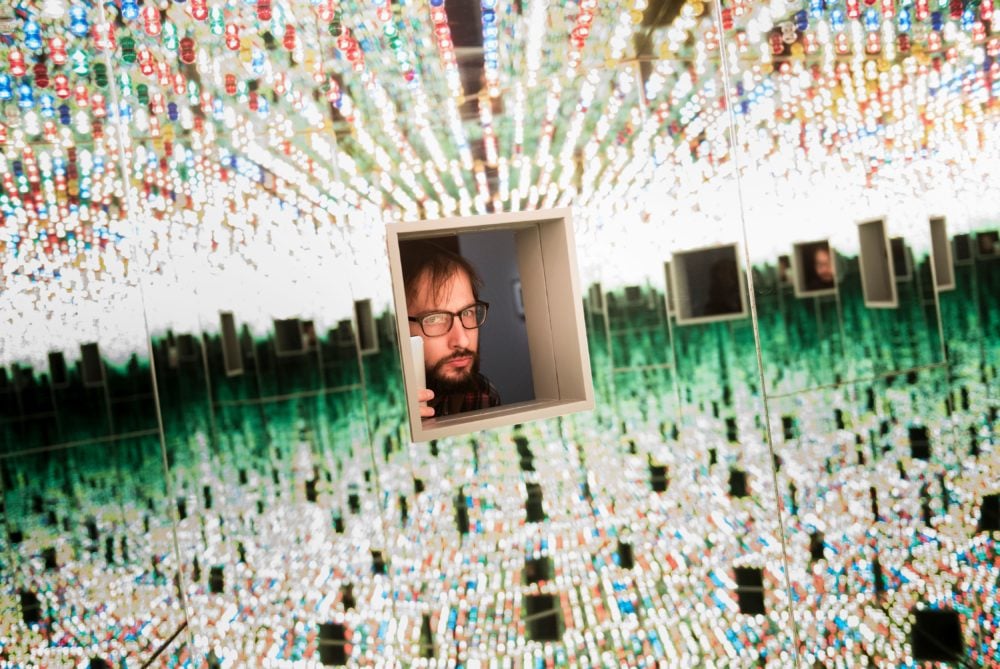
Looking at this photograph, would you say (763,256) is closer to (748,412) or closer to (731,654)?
(748,412)

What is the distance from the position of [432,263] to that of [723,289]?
2.62ft

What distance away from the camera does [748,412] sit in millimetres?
2180

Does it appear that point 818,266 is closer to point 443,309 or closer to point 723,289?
point 723,289

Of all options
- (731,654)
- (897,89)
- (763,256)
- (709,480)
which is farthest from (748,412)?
(897,89)

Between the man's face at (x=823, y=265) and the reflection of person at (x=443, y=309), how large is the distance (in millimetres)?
957

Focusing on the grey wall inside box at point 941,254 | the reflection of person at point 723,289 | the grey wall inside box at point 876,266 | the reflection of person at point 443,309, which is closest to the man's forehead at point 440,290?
the reflection of person at point 443,309

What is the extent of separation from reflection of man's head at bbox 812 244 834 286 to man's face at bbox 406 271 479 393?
982mm

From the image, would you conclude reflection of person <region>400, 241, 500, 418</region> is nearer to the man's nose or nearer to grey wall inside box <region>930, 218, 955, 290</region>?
the man's nose

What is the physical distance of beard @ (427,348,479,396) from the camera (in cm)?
208

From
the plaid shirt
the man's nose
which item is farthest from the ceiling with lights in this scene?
the plaid shirt

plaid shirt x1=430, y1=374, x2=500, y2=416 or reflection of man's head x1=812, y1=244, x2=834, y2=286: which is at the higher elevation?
reflection of man's head x1=812, y1=244, x2=834, y2=286

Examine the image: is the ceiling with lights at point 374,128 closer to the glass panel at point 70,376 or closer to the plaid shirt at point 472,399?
the glass panel at point 70,376

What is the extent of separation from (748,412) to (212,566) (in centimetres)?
146

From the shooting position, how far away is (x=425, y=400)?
6.70 feet
